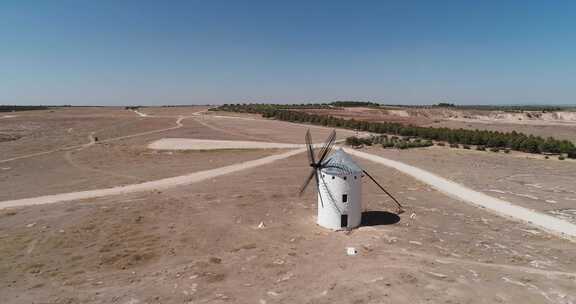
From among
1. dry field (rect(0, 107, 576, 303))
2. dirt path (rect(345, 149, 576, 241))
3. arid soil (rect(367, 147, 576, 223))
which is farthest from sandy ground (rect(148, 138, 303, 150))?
dirt path (rect(345, 149, 576, 241))

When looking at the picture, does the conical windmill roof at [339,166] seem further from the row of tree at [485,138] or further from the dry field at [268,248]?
the row of tree at [485,138]

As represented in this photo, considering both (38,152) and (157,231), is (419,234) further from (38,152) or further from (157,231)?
(38,152)

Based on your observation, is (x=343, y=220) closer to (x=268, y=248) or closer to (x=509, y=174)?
(x=268, y=248)

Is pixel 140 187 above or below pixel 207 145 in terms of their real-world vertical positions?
below

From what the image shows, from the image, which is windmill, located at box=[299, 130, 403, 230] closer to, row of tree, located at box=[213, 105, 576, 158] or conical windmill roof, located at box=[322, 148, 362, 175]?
conical windmill roof, located at box=[322, 148, 362, 175]

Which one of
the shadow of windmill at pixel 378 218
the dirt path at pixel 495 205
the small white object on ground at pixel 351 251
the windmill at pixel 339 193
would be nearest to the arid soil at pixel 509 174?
the dirt path at pixel 495 205

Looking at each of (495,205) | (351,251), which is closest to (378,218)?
(351,251)
